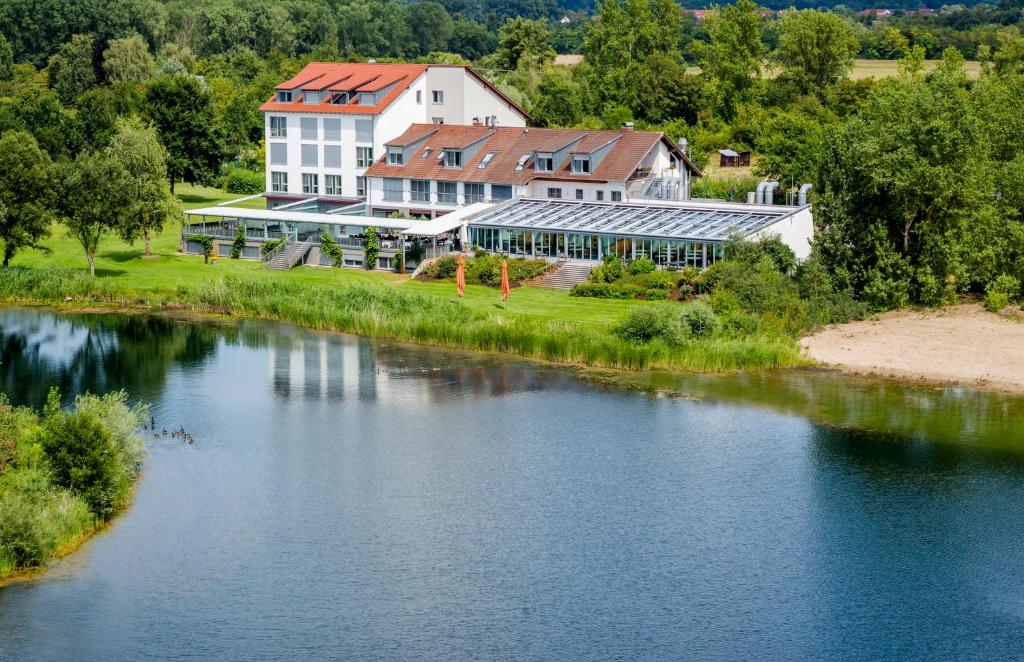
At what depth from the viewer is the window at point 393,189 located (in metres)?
86.2

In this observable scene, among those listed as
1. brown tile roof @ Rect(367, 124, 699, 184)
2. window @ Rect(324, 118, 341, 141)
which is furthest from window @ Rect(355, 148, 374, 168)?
window @ Rect(324, 118, 341, 141)

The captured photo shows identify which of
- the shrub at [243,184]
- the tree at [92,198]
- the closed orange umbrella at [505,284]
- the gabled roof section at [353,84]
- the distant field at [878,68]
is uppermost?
the distant field at [878,68]

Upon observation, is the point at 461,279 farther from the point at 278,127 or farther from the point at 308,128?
the point at 278,127

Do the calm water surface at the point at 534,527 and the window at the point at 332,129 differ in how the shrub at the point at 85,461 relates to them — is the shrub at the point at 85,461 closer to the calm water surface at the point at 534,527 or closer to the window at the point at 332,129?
the calm water surface at the point at 534,527

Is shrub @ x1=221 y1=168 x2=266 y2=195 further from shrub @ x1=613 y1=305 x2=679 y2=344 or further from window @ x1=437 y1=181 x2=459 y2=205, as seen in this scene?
shrub @ x1=613 y1=305 x2=679 y2=344

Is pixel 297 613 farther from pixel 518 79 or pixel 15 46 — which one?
pixel 15 46

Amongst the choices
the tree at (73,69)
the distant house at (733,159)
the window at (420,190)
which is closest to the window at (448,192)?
the window at (420,190)

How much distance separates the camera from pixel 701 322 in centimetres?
5881

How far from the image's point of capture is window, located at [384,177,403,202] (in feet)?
283

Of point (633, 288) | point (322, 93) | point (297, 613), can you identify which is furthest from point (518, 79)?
point (297, 613)

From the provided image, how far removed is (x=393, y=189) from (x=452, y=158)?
14.2 ft

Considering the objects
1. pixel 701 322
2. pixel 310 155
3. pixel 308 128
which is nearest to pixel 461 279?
pixel 701 322

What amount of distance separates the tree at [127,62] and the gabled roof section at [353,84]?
49.9m

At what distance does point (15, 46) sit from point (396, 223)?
325 ft
